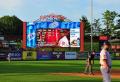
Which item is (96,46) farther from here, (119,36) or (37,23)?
(119,36)

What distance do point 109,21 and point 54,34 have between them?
58.7m

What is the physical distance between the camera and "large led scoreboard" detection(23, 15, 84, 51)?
71875mm

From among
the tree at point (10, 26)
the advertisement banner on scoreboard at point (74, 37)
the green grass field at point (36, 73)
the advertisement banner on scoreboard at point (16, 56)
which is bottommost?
the green grass field at point (36, 73)

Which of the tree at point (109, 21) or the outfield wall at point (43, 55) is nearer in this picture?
the outfield wall at point (43, 55)

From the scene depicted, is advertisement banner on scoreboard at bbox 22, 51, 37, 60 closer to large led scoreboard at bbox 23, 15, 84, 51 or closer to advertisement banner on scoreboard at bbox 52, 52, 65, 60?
advertisement banner on scoreboard at bbox 52, 52, 65, 60

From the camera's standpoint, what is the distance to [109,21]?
128 meters

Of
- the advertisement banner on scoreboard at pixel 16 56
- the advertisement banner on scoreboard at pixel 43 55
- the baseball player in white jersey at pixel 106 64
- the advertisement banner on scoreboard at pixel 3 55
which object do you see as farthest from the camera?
the advertisement banner on scoreboard at pixel 43 55

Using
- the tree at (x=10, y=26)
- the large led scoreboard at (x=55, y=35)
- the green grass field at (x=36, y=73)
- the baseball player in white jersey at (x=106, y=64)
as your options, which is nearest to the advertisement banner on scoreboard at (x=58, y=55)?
the large led scoreboard at (x=55, y=35)

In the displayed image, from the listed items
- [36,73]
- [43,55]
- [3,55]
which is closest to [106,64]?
[36,73]

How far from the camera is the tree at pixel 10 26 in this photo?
139 m

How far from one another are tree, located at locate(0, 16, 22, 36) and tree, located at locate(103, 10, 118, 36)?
2929 centimetres

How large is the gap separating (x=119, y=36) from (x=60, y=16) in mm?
47262

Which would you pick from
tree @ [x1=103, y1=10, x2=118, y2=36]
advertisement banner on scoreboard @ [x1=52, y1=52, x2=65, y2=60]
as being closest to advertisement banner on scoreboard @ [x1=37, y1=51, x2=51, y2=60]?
advertisement banner on scoreboard @ [x1=52, y1=52, x2=65, y2=60]

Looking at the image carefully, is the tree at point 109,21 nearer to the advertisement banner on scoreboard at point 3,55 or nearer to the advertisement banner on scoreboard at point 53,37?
the advertisement banner on scoreboard at point 53,37
